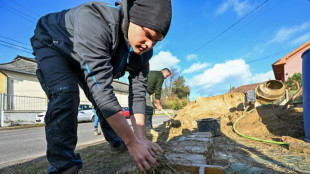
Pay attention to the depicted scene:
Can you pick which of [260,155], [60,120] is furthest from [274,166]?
[60,120]

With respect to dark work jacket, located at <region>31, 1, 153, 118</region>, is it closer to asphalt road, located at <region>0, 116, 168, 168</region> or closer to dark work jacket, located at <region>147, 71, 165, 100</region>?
asphalt road, located at <region>0, 116, 168, 168</region>

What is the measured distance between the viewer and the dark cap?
1314mm

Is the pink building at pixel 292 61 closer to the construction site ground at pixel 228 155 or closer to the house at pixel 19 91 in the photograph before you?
the construction site ground at pixel 228 155

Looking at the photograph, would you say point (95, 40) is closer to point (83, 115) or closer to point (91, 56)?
point (91, 56)

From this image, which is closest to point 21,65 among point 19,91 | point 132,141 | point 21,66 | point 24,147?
point 21,66

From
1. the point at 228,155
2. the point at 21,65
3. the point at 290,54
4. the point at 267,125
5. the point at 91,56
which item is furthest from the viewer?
the point at 290,54

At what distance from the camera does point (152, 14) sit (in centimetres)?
131

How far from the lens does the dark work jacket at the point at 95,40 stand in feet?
4.12

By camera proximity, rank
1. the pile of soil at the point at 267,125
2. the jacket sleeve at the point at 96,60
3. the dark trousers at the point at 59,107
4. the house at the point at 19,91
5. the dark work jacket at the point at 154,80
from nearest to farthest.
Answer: the jacket sleeve at the point at 96,60 < the dark trousers at the point at 59,107 < the pile of soil at the point at 267,125 < the dark work jacket at the point at 154,80 < the house at the point at 19,91

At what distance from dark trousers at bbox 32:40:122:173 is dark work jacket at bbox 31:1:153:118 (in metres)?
0.10

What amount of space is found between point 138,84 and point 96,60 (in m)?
0.92

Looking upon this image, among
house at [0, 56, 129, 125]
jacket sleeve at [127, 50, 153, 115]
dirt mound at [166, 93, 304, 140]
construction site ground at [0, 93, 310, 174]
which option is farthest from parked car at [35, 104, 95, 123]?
jacket sleeve at [127, 50, 153, 115]

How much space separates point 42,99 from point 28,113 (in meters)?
2.07

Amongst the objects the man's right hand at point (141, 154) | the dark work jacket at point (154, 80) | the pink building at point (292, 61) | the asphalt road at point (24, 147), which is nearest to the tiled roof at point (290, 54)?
the pink building at point (292, 61)
